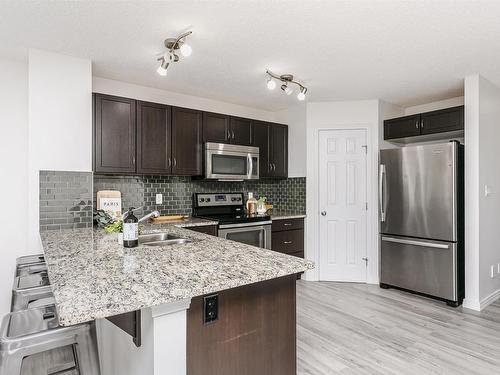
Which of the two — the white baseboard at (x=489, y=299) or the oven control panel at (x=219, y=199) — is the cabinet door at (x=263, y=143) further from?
the white baseboard at (x=489, y=299)

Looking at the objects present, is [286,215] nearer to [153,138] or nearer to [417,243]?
[417,243]

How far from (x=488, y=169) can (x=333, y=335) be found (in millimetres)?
2482

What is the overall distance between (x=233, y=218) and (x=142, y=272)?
236 centimetres

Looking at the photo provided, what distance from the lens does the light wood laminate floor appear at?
216 cm

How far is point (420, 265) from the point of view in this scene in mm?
3510

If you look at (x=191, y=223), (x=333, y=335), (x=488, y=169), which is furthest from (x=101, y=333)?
(x=488, y=169)

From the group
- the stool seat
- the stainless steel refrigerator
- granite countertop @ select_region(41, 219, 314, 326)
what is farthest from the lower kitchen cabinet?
the stool seat

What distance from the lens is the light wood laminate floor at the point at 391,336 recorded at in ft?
7.10

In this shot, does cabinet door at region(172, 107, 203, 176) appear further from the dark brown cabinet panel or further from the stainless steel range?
the dark brown cabinet panel

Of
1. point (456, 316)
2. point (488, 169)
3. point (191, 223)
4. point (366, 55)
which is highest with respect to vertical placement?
point (366, 55)

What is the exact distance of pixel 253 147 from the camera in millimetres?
4082

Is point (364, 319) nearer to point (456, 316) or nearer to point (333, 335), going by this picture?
point (333, 335)

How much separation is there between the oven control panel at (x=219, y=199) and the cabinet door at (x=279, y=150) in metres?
0.60

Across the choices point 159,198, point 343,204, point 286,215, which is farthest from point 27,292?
point 343,204
